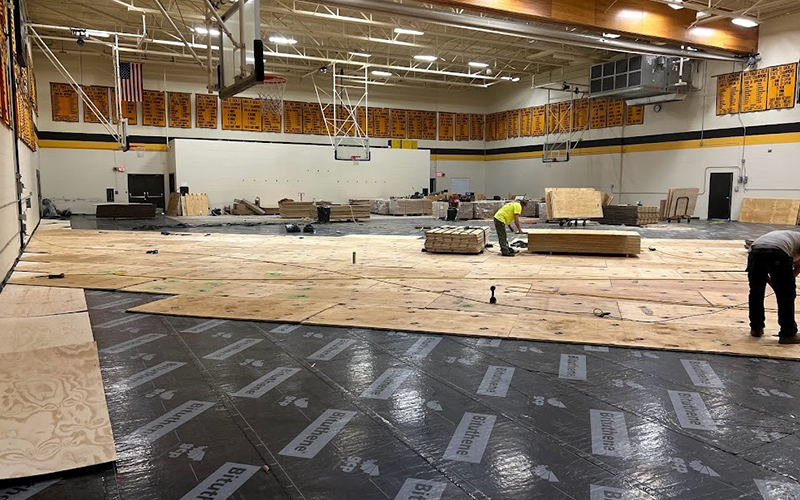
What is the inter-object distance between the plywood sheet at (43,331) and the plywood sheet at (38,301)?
0.29 metres

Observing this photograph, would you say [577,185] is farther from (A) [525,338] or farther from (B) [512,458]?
(B) [512,458]

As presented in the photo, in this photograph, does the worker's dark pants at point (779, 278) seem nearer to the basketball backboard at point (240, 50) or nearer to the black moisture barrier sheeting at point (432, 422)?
the black moisture barrier sheeting at point (432, 422)

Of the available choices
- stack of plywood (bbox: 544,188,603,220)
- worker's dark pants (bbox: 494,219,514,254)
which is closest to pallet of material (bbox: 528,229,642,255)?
worker's dark pants (bbox: 494,219,514,254)

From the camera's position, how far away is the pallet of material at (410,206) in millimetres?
28609

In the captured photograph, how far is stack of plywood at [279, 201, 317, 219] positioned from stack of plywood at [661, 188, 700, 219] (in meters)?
16.4

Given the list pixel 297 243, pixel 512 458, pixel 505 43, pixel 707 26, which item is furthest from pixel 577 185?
pixel 512 458

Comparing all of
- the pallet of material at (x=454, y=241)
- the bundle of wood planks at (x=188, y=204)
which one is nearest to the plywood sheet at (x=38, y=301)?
the pallet of material at (x=454, y=241)

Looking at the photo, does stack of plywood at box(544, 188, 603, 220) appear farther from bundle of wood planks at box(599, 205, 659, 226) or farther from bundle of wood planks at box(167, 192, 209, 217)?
bundle of wood planks at box(167, 192, 209, 217)

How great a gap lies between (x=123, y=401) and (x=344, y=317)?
2.68m

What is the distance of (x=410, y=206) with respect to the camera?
2867 cm

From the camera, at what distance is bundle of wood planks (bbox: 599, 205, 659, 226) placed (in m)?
21.2

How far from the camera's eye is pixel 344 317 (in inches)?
239

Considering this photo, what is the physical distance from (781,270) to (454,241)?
7.75m

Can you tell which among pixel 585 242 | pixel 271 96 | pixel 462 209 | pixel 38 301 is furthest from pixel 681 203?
pixel 38 301
